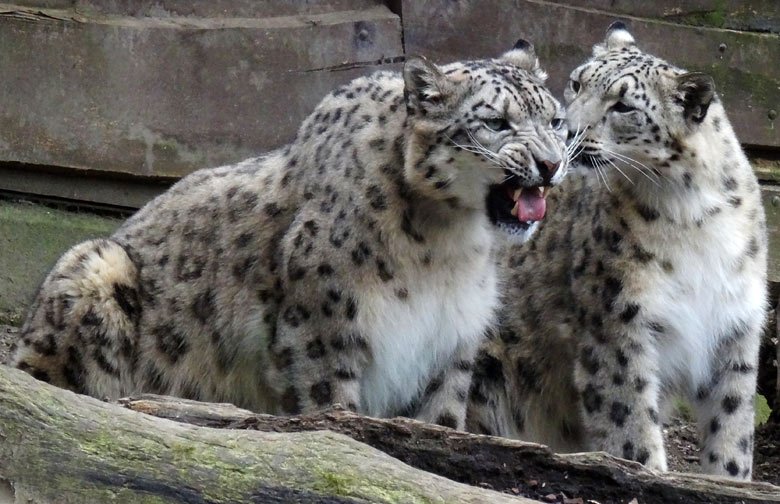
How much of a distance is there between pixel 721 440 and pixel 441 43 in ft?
11.1

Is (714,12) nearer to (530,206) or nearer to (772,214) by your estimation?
(772,214)

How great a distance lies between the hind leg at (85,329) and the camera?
21.2ft

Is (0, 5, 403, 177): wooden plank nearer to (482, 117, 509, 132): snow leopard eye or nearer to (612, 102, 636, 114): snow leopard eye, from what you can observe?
(612, 102, 636, 114): snow leopard eye

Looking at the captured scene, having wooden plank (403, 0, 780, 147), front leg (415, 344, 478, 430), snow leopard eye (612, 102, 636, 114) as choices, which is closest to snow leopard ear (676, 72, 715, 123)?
snow leopard eye (612, 102, 636, 114)

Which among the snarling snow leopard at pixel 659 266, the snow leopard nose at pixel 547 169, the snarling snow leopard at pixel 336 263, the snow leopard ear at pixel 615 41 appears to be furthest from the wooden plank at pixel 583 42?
the snow leopard nose at pixel 547 169

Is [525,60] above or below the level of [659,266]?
above

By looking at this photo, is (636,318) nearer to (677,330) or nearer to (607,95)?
(677,330)

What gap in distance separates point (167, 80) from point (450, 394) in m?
3.15

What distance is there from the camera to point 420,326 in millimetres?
6062

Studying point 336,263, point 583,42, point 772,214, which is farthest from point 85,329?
point 772,214

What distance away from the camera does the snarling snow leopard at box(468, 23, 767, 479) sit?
6.14 meters

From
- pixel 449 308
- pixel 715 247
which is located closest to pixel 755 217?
pixel 715 247

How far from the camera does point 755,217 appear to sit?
20.9ft

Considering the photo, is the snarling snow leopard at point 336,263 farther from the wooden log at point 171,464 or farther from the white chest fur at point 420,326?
the wooden log at point 171,464
